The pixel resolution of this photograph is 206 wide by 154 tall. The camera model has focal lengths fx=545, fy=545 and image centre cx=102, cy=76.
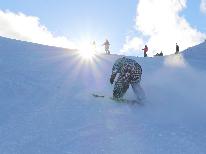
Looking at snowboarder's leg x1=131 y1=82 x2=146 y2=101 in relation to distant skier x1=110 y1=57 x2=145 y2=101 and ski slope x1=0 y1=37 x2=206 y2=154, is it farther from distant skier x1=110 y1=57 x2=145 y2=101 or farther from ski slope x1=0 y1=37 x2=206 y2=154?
ski slope x1=0 y1=37 x2=206 y2=154

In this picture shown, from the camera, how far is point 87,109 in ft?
96.8

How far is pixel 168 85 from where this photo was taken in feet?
125

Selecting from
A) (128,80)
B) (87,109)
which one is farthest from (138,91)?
(87,109)

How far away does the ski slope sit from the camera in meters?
24.5

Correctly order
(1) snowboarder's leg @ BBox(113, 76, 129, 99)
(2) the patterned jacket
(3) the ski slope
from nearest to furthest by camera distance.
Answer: (3) the ski slope
(1) snowboarder's leg @ BBox(113, 76, 129, 99)
(2) the patterned jacket

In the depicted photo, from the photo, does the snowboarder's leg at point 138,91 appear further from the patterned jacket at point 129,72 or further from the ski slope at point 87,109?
the ski slope at point 87,109

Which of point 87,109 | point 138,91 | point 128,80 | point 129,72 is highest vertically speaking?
point 129,72

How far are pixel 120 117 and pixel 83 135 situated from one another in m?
3.64

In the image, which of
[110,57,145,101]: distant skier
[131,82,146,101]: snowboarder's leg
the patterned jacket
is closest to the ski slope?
[131,82,146,101]: snowboarder's leg

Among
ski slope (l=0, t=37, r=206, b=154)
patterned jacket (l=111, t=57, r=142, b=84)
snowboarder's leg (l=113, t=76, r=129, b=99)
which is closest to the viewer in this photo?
ski slope (l=0, t=37, r=206, b=154)

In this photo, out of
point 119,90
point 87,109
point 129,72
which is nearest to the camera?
point 87,109

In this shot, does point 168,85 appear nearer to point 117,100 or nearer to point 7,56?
point 117,100

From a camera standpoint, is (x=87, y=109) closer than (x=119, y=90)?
Yes

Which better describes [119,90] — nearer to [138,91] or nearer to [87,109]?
[138,91]
